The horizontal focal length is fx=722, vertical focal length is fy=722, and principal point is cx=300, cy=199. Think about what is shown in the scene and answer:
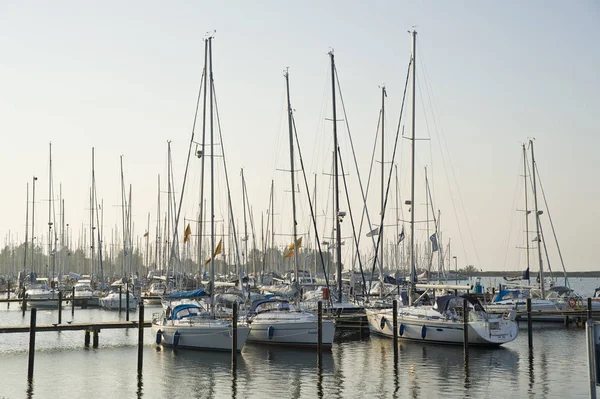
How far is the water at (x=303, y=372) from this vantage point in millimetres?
28703

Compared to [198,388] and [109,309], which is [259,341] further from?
[109,309]

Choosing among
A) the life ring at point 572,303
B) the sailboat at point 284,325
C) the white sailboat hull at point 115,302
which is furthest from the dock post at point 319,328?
the white sailboat hull at point 115,302

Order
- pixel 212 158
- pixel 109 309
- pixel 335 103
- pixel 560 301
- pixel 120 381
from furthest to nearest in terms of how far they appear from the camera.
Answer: pixel 109 309 < pixel 560 301 < pixel 335 103 < pixel 212 158 < pixel 120 381

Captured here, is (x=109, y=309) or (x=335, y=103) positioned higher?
(x=335, y=103)

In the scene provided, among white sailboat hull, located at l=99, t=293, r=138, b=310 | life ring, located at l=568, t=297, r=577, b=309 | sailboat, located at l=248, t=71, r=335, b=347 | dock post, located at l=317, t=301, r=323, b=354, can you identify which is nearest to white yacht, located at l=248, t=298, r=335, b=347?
sailboat, located at l=248, t=71, r=335, b=347

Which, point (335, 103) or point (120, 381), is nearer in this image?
point (120, 381)

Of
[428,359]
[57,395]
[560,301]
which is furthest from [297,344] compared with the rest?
[560,301]

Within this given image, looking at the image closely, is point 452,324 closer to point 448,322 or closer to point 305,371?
point 448,322

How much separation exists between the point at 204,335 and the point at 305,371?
6.78 m

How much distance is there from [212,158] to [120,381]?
1448 cm

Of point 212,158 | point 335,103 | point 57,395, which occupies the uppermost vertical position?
point 335,103

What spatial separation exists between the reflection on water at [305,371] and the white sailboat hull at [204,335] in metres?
0.48

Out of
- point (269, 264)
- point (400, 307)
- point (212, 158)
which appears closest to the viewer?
point (212, 158)

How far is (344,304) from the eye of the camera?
4644 cm
